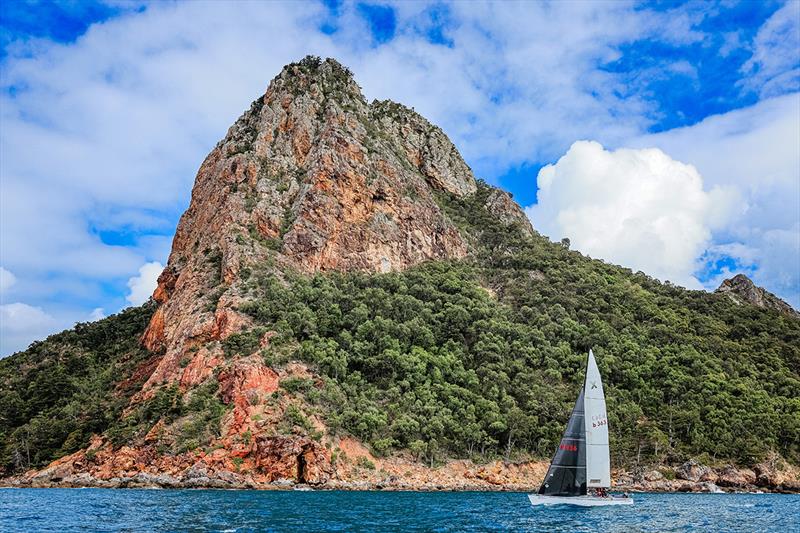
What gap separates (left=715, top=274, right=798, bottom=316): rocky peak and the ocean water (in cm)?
9353

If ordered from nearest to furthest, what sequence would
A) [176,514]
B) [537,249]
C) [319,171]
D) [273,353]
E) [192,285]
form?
[176,514] < [273,353] < [192,285] < [319,171] < [537,249]

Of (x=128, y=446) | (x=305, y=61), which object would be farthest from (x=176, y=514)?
(x=305, y=61)

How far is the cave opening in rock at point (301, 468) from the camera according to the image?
7212 cm

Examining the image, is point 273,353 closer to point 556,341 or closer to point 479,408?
point 479,408

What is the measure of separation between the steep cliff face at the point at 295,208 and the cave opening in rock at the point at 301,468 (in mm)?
23230

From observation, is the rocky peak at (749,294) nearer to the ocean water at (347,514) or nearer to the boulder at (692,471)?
the boulder at (692,471)

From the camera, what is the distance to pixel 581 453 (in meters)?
47.8

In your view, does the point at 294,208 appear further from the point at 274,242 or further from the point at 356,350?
the point at 356,350

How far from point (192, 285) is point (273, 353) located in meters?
25.9

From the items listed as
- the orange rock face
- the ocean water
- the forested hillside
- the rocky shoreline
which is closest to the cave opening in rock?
the orange rock face

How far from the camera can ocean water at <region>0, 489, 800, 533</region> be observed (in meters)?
36.6

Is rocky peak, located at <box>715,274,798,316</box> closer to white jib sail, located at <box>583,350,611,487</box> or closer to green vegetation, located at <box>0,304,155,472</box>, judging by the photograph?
white jib sail, located at <box>583,350,611,487</box>

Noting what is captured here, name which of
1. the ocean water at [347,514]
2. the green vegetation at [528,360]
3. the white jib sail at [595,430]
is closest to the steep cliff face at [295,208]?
the green vegetation at [528,360]

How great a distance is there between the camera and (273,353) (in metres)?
85.9
